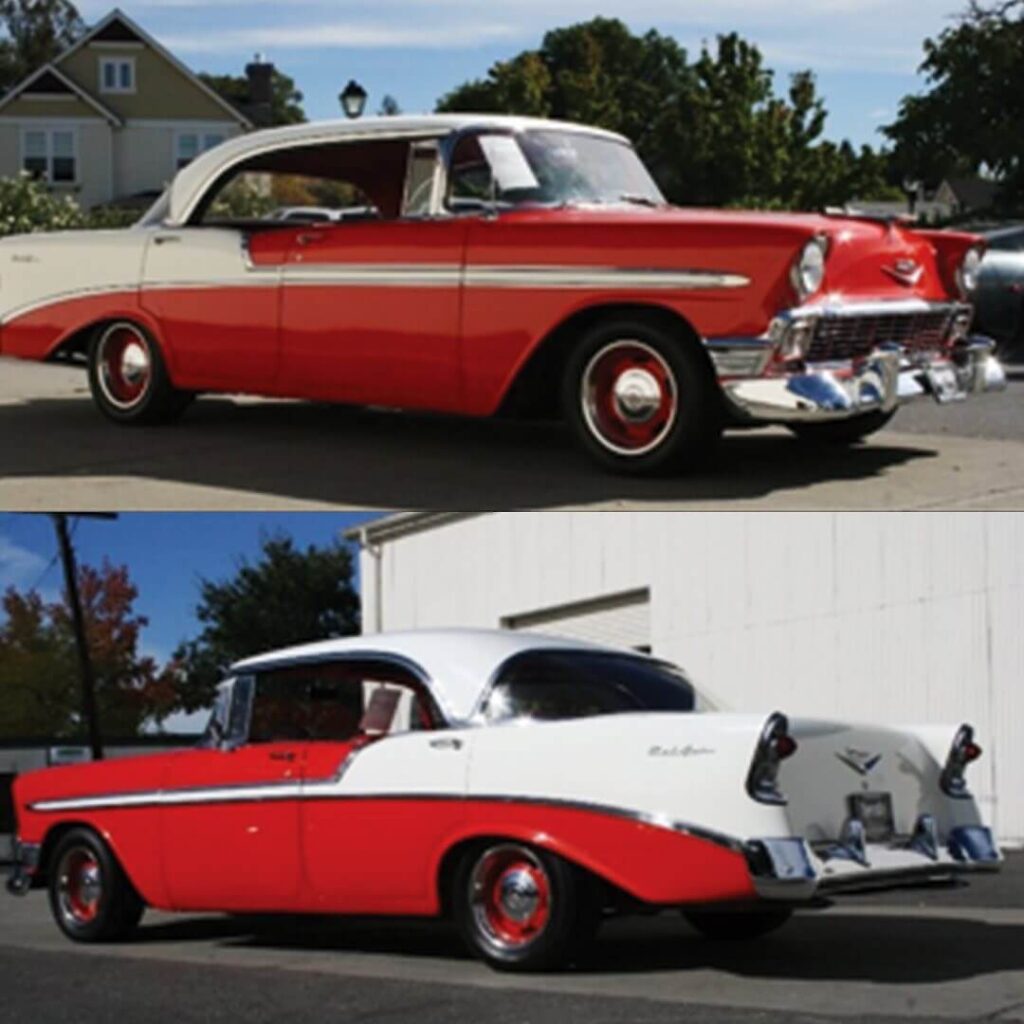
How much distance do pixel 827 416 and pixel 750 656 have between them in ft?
22.4

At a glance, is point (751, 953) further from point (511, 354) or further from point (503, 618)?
point (503, 618)

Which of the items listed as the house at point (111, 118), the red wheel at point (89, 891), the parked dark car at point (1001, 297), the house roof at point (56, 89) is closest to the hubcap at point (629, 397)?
the red wheel at point (89, 891)

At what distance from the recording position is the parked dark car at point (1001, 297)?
51.4ft

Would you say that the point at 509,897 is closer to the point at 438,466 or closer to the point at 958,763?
the point at 958,763

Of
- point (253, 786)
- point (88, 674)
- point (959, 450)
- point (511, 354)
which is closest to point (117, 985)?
point (253, 786)

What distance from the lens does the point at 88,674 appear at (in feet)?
79.8

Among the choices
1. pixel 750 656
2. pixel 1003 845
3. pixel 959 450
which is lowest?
pixel 1003 845

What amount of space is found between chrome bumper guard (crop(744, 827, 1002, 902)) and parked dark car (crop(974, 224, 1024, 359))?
341 inches

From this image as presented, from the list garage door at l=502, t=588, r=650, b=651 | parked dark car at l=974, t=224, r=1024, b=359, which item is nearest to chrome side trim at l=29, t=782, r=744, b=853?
garage door at l=502, t=588, r=650, b=651

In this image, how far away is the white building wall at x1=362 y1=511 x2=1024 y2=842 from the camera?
45.1 ft

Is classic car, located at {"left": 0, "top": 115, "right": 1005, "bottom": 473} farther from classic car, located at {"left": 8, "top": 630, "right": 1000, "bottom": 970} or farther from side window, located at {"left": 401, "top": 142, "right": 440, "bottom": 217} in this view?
classic car, located at {"left": 8, "top": 630, "right": 1000, "bottom": 970}

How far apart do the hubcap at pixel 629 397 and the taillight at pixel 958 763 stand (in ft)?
7.45

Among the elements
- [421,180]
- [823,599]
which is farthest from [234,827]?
[823,599]

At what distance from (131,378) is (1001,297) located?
7084 millimetres
